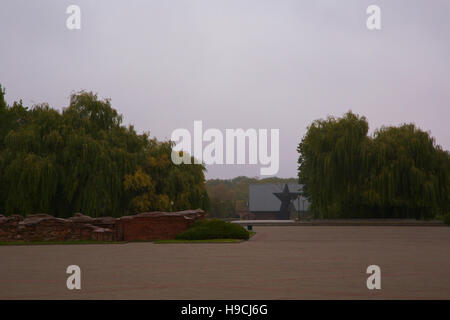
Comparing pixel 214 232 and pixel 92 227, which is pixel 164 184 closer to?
pixel 92 227

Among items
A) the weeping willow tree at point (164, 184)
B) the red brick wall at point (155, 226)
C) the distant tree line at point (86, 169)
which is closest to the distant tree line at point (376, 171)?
the weeping willow tree at point (164, 184)

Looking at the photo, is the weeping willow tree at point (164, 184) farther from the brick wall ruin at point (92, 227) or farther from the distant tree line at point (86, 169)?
the brick wall ruin at point (92, 227)

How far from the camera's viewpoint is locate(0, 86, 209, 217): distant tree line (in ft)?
101

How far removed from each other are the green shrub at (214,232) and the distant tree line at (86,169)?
8235mm

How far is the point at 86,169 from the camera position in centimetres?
3170

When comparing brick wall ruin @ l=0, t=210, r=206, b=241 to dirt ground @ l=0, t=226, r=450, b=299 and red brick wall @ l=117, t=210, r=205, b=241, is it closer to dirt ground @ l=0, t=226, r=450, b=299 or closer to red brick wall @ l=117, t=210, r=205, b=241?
red brick wall @ l=117, t=210, r=205, b=241

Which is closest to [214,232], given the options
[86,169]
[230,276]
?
[86,169]

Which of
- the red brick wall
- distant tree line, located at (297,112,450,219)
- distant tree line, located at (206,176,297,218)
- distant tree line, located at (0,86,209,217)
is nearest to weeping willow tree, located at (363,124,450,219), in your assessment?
distant tree line, located at (297,112,450,219)

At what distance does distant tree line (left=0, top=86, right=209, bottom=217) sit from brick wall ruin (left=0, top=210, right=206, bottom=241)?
4814 millimetres

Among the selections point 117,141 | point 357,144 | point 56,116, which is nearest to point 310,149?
point 357,144

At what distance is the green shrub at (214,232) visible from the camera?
25281 millimetres

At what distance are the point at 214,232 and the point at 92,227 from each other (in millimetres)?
6347

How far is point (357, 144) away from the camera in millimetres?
44406
